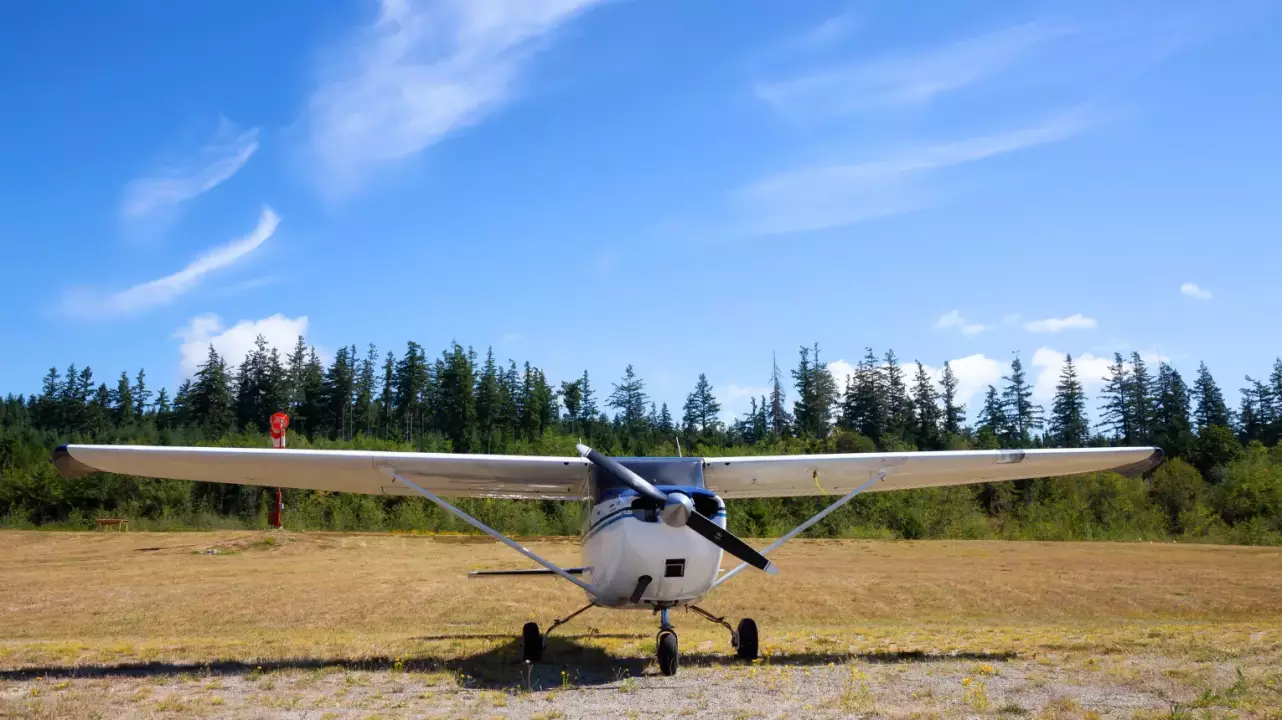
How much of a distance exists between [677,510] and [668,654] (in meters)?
1.90

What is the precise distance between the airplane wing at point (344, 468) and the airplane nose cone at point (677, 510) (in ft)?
8.25

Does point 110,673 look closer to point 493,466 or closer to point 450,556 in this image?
point 493,466

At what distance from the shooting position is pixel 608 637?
1266 cm

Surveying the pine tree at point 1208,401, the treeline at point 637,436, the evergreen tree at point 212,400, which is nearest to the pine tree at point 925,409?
the treeline at point 637,436

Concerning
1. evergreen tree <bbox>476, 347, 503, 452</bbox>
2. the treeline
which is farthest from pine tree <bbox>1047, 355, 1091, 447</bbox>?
evergreen tree <bbox>476, 347, 503, 452</bbox>

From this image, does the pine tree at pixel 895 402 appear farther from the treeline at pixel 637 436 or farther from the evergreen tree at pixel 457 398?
the evergreen tree at pixel 457 398

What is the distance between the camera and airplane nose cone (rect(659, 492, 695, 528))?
7.99m

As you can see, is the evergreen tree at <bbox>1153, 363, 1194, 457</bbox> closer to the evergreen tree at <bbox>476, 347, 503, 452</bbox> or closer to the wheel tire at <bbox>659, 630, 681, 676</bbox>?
the evergreen tree at <bbox>476, 347, 503, 452</bbox>

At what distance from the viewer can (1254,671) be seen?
7910 millimetres

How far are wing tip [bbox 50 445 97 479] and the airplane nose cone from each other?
23.1 ft

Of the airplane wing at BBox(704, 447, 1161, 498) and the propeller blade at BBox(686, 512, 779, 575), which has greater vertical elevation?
the airplane wing at BBox(704, 447, 1161, 498)

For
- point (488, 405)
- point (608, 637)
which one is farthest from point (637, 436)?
point (608, 637)

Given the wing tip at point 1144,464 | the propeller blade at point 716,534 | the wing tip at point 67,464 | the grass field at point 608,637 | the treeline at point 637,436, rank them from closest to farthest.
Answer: the grass field at point 608,637 → the propeller blade at point 716,534 → the wing tip at point 67,464 → the wing tip at point 1144,464 → the treeline at point 637,436

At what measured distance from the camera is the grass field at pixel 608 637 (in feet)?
24.0
